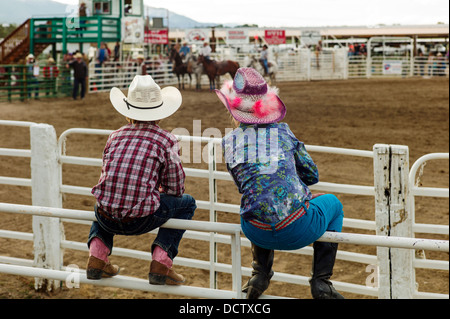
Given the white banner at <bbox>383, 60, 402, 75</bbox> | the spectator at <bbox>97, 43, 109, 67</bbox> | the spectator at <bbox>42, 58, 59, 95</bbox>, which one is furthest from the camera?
the white banner at <bbox>383, 60, 402, 75</bbox>

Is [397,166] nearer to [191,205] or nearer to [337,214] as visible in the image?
[337,214]

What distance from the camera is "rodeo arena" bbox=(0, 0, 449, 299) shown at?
12.5 feet

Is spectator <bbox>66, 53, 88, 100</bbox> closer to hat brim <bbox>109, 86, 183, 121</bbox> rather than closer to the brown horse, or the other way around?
the brown horse

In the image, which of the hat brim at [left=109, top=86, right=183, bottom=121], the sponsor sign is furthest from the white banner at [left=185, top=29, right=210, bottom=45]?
the hat brim at [left=109, top=86, right=183, bottom=121]

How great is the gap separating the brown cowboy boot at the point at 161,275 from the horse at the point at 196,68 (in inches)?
757

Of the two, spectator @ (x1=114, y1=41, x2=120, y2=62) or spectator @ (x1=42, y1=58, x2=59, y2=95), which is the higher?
spectator @ (x1=114, y1=41, x2=120, y2=62)

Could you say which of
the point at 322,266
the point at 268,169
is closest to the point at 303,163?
the point at 268,169

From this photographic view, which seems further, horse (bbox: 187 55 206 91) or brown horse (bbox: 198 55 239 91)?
brown horse (bbox: 198 55 239 91)

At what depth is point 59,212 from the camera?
9.31 ft

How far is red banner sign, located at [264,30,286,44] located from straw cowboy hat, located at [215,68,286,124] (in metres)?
26.2

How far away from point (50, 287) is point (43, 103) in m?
12.6

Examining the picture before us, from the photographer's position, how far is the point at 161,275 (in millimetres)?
2869

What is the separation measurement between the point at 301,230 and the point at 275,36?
27.0 m

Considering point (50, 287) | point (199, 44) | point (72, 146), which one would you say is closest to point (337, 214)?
point (50, 287)
